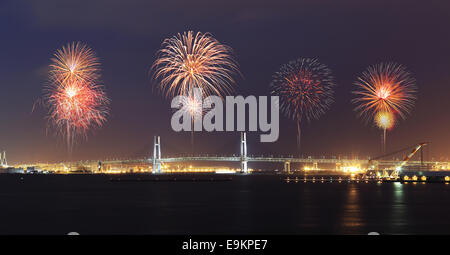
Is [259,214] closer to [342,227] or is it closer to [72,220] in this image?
[342,227]

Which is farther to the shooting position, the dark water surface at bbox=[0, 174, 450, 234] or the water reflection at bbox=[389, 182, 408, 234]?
the water reflection at bbox=[389, 182, 408, 234]

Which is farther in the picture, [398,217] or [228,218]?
[228,218]

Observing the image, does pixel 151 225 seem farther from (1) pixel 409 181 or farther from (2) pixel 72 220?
(1) pixel 409 181

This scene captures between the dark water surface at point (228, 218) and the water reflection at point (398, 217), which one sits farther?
the water reflection at point (398, 217)

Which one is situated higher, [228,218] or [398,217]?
[398,217]
